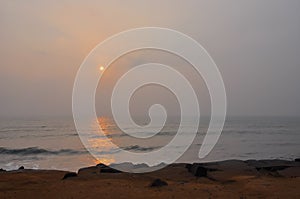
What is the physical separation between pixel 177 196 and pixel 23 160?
33567 mm

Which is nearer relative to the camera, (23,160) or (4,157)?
(23,160)

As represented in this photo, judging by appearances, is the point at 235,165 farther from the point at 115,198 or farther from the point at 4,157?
the point at 4,157

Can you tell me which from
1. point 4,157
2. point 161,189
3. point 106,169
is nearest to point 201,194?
point 161,189

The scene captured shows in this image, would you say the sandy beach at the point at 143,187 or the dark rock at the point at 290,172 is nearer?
the sandy beach at the point at 143,187

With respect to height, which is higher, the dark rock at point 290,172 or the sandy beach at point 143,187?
the sandy beach at point 143,187

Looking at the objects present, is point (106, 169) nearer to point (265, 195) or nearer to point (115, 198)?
point (115, 198)

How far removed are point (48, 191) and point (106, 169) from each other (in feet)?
26.4

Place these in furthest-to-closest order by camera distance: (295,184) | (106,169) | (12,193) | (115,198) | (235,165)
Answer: (235,165)
(106,169)
(295,184)
(12,193)
(115,198)

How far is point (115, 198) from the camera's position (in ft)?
43.7

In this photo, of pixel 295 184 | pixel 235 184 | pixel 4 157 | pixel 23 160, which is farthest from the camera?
pixel 4 157

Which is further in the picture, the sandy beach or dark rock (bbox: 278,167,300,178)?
dark rock (bbox: 278,167,300,178)

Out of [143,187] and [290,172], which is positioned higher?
[143,187]

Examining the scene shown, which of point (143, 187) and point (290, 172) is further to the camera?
point (290, 172)

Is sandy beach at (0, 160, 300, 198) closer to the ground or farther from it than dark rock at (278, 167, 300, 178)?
farther from it
